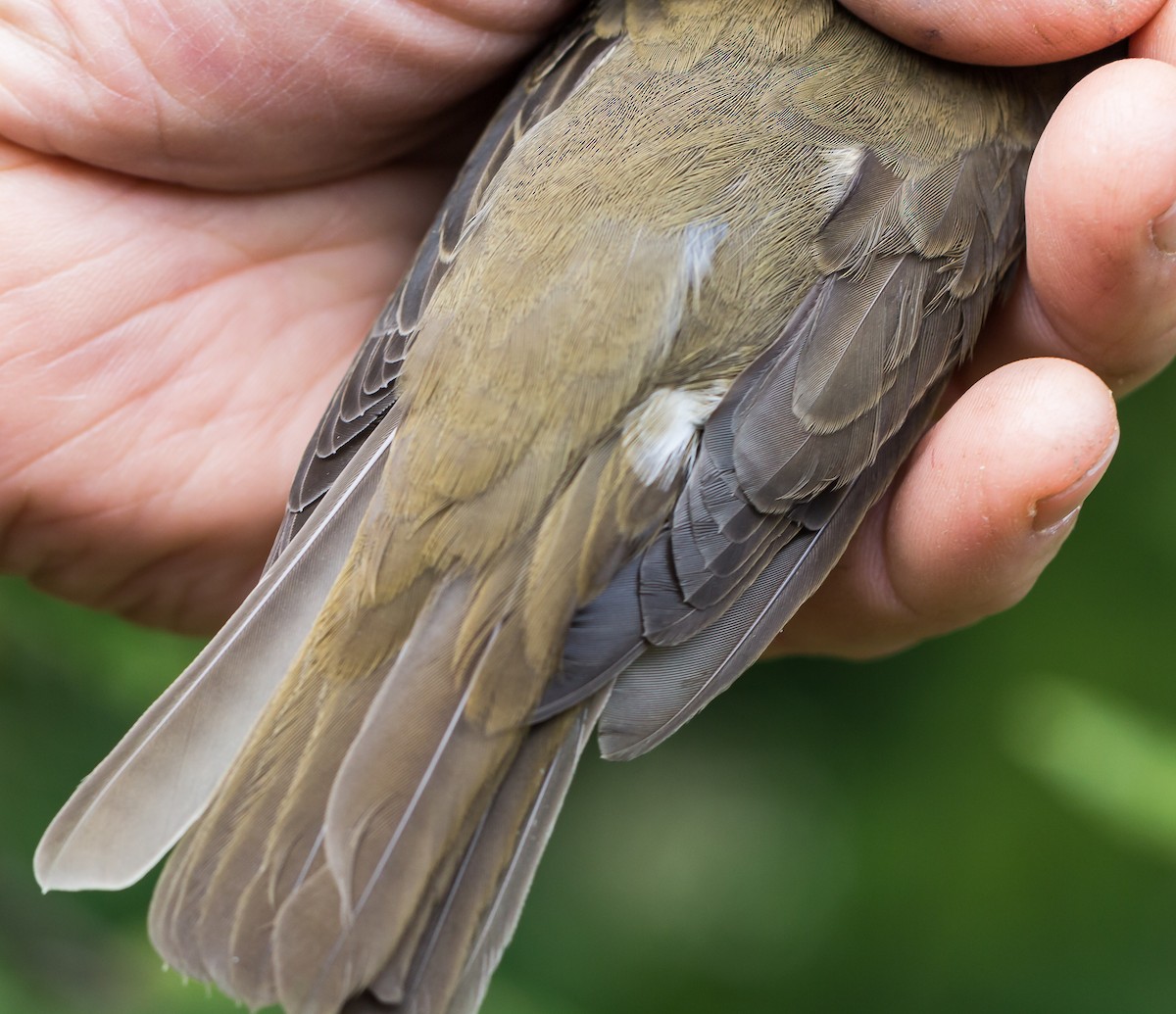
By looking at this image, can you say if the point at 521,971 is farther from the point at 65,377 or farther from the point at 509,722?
the point at 65,377

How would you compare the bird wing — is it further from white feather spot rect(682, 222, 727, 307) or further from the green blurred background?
the green blurred background

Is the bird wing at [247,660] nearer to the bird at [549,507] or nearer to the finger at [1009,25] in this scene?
the bird at [549,507]

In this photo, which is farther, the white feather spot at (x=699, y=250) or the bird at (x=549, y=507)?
the white feather spot at (x=699, y=250)

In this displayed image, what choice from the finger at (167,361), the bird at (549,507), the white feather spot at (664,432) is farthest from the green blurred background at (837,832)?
the white feather spot at (664,432)

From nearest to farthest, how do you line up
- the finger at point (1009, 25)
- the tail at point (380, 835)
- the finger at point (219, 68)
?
1. the tail at point (380, 835)
2. the finger at point (1009, 25)
3. the finger at point (219, 68)

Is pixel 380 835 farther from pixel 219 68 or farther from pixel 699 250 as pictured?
pixel 219 68

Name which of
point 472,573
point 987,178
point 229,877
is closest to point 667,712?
point 472,573

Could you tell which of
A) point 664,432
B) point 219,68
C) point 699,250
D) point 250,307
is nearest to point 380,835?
point 664,432
